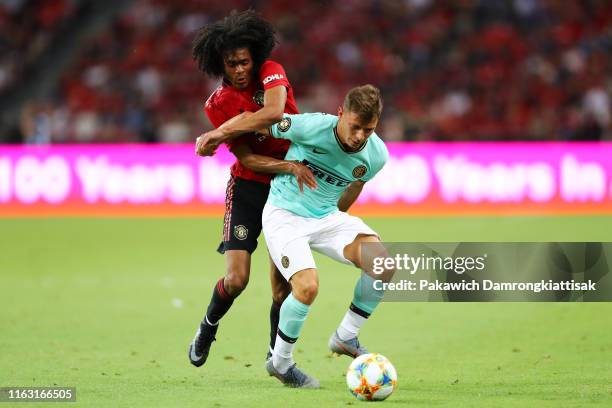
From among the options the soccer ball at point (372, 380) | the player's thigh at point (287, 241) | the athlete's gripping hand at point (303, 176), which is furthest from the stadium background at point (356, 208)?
the athlete's gripping hand at point (303, 176)

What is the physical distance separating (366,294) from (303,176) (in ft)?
2.96

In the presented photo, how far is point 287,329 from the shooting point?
6426mm

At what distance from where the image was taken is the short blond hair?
6211mm

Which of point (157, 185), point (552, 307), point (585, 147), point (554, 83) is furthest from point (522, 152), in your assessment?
point (552, 307)

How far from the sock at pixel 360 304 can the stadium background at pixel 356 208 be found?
34 cm

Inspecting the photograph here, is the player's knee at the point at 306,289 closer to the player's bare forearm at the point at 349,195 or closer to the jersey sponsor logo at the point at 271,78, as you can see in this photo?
the player's bare forearm at the point at 349,195

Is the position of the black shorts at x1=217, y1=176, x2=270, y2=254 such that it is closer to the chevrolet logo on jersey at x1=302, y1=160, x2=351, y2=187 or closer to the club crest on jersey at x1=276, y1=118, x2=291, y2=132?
the chevrolet logo on jersey at x1=302, y1=160, x2=351, y2=187

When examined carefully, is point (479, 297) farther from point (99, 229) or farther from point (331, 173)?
point (99, 229)

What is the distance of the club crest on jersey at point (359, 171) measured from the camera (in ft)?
22.0

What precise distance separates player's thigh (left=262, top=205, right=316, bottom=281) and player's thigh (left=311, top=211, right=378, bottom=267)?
160 mm

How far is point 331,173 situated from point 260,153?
2.16 ft

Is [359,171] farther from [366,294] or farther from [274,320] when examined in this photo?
[274,320]

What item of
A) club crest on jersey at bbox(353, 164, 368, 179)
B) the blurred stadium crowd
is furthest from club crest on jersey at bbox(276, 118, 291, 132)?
the blurred stadium crowd

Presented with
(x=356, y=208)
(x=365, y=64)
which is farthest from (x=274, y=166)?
(x=365, y=64)
